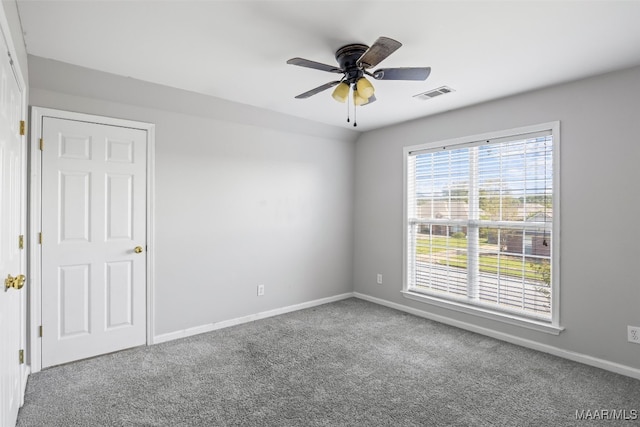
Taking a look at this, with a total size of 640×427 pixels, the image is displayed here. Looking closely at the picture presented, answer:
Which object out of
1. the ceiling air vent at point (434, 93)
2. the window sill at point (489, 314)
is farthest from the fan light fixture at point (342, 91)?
the window sill at point (489, 314)

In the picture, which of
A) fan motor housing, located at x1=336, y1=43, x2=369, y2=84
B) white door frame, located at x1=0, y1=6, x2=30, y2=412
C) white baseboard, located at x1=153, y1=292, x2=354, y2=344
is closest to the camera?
white door frame, located at x1=0, y1=6, x2=30, y2=412

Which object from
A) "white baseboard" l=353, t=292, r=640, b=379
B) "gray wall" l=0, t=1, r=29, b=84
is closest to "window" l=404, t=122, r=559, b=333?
"white baseboard" l=353, t=292, r=640, b=379

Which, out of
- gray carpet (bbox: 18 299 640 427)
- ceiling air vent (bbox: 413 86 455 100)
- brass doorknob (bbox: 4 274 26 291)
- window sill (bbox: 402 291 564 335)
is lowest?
gray carpet (bbox: 18 299 640 427)

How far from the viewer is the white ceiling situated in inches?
77.5

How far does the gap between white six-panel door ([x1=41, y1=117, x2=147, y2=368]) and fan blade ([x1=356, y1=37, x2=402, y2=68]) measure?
229 cm

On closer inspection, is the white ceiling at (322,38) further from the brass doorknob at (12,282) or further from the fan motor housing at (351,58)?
the brass doorknob at (12,282)

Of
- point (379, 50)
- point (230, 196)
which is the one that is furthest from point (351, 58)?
point (230, 196)

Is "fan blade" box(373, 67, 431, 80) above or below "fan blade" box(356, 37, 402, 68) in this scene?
below

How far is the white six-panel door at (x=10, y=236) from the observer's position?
165 centimetres

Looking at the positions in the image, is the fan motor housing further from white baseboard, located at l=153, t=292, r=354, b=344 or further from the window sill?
white baseboard, located at l=153, t=292, r=354, b=344

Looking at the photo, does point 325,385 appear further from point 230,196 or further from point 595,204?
point 595,204

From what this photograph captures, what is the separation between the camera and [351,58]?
2.39m

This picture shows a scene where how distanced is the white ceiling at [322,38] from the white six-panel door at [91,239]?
0.66 metres

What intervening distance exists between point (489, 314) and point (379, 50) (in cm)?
292
